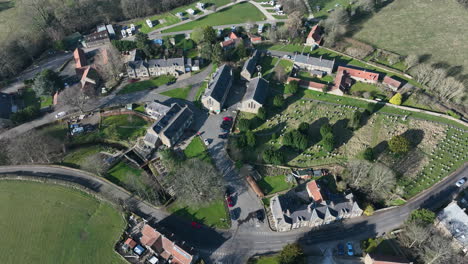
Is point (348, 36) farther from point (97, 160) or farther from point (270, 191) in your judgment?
point (97, 160)

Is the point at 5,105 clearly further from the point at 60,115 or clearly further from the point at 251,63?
the point at 251,63

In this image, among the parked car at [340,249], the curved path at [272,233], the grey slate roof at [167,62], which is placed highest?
the grey slate roof at [167,62]

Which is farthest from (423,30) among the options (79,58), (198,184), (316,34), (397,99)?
(79,58)

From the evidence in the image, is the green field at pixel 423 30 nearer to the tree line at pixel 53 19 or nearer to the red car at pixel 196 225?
the tree line at pixel 53 19

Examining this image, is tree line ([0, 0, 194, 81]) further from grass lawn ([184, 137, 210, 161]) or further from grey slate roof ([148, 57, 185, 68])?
grass lawn ([184, 137, 210, 161])

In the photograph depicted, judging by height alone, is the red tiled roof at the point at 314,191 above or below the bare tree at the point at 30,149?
below

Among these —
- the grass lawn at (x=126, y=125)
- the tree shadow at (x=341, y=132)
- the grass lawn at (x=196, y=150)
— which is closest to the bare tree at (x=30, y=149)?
the grass lawn at (x=126, y=125)

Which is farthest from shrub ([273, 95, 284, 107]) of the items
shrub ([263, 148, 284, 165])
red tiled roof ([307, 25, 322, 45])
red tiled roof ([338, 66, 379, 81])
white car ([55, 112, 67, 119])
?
white car ([55, 112, 67, 119])
